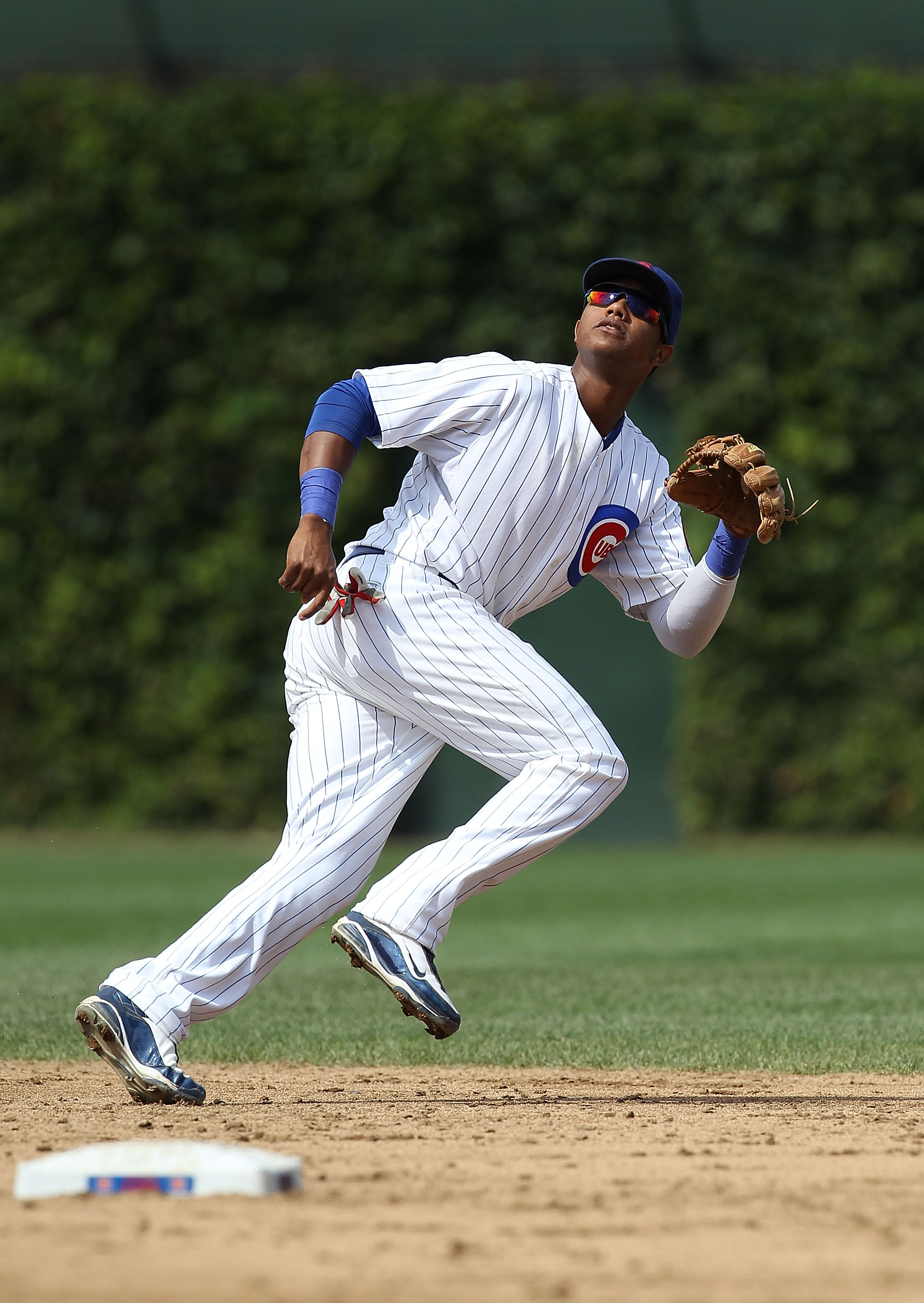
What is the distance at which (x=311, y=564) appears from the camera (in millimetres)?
3551

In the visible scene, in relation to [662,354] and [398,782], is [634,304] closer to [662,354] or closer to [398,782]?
[662,354]

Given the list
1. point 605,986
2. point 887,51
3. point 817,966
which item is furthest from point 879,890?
point 887,51

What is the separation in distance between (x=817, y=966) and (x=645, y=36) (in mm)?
9172

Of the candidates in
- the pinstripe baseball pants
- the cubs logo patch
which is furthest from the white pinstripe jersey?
the pinstripe baseball pants

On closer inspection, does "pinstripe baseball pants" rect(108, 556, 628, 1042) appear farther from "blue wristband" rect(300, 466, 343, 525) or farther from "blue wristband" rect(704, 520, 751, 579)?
"blue wristband" rect(704, 520, 751, 579)

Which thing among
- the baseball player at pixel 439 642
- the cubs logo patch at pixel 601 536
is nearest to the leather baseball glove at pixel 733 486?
the baseball player at pixel 439 642

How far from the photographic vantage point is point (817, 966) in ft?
22.5

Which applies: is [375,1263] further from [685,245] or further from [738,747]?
[685,245]

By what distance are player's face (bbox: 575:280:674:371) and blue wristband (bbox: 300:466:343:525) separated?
687 mm

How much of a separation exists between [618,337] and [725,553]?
584 mm

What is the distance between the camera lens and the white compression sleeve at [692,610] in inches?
160

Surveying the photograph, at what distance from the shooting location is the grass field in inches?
188

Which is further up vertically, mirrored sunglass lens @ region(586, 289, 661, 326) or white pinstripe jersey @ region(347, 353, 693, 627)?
mirrored sunglass lens @ region(586, 289, 661, 326)

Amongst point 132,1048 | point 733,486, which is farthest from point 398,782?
point 733,486
